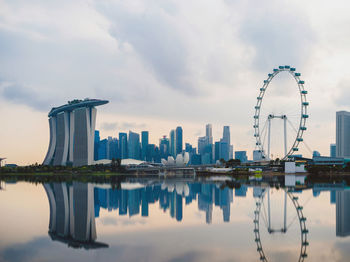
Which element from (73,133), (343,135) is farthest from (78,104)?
(343,135)

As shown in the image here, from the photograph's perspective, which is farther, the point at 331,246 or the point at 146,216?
the point at 146,216

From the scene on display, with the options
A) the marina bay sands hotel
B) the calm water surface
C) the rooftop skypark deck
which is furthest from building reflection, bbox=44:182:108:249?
the marina bay sands hotel

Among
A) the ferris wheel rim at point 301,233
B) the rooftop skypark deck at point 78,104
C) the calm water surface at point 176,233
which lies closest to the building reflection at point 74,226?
the calm water surface at point 176,233

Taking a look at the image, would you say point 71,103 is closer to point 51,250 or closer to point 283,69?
point 283,69

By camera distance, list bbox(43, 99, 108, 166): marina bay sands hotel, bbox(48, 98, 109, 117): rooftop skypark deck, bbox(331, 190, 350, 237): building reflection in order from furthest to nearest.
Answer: bbox(43, 99, 108, 166): marina bay sands hotel
bbox(48, 98, 109, 117): rooftop skypark deck
bbox(331, 190, 350, 237): building reflection

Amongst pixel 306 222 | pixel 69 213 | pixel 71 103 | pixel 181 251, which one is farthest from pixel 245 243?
pixel 71 103

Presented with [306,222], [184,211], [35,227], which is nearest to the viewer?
[35,227]

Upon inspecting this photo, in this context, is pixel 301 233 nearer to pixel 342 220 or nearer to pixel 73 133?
pixel 342 220

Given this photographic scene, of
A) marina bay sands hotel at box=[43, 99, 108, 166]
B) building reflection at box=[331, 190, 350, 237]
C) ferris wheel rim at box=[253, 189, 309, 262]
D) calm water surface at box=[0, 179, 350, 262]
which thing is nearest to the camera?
ferris wheel rim at box=[253, 189, 309, 262]

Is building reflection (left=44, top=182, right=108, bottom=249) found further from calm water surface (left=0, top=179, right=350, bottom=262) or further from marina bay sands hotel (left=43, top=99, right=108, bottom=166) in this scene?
marina bay sands hotel (left=43, top=99, right=108, bottom=166)
